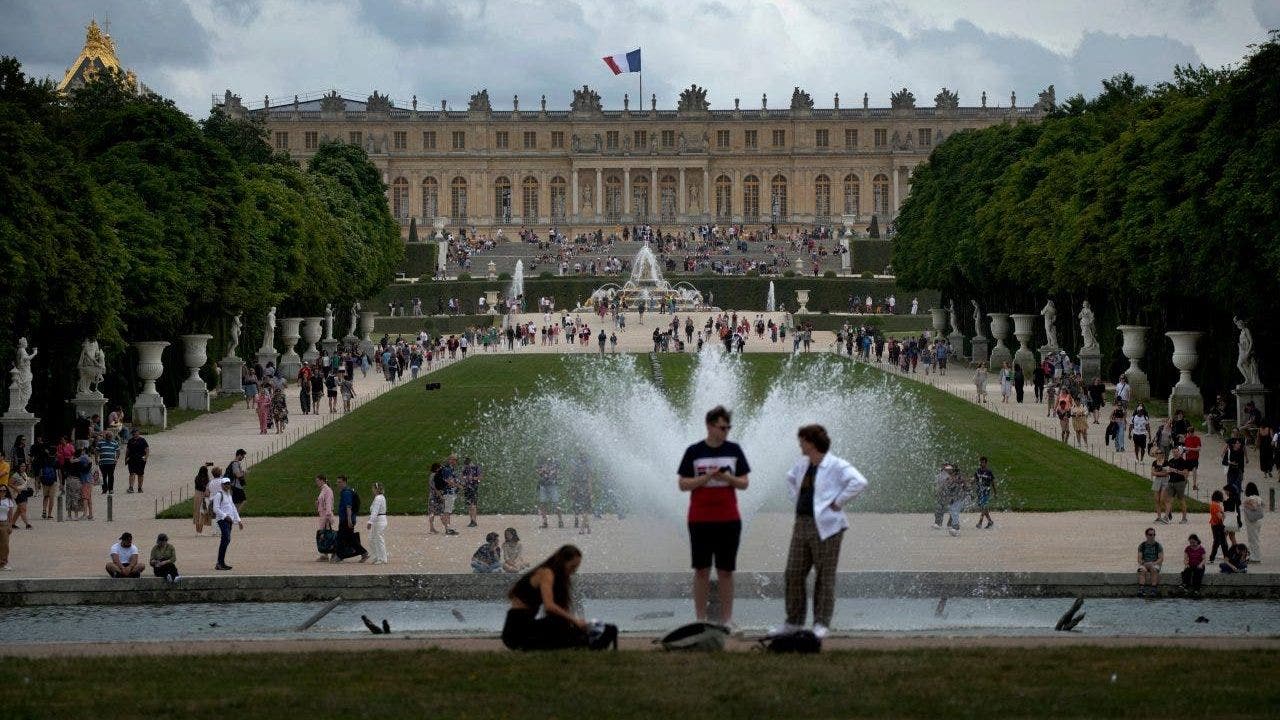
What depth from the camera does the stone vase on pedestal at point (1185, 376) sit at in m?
47.3

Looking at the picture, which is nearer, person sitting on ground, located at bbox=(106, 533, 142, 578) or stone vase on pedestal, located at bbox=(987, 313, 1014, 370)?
person sitting on ground, located at bbox=(106, 533, 142, 578)

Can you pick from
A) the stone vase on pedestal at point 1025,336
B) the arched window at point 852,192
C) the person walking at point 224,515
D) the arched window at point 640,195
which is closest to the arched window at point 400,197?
the arched window at point 640,195

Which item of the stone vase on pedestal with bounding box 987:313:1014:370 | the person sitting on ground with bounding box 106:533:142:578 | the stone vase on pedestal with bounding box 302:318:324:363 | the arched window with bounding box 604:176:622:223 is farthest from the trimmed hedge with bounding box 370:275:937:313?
the person sitting on ground with bounding box 106:533:142:578

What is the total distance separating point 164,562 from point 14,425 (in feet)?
56.4

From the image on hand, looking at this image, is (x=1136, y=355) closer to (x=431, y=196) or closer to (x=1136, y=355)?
(x=1136, y=355)

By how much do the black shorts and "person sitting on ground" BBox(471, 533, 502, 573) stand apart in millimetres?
8757

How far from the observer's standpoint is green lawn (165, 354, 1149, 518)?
109ft

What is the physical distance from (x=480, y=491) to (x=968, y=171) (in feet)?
150

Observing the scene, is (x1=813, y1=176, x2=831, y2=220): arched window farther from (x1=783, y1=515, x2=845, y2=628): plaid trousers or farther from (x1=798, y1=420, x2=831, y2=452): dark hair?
(x1=798, y1=420, x2=831, y2=452): dark hair

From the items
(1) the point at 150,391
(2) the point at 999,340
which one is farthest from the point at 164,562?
(2) the point at 999,340

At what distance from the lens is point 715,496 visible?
15.0 meters

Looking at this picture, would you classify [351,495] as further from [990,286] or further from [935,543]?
[990,286]


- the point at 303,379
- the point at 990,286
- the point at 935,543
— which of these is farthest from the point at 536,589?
the point at 990,286

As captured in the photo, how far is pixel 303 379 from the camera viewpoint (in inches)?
2103
